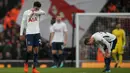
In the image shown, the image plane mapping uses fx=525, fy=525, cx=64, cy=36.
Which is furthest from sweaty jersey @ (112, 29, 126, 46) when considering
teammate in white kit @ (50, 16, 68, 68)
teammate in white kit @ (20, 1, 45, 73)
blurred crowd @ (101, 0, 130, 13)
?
teammate in white kit @ (20, 1, 45, 73)

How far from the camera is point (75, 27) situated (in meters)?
25.0

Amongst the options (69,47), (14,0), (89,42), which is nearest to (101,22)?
(69,47)

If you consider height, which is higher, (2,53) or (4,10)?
(4,10)

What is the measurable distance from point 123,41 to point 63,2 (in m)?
4.20

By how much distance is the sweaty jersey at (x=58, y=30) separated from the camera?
855 inches

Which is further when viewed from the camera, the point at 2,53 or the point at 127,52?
the point at 2,53

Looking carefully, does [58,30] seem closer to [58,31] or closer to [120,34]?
[58,31]

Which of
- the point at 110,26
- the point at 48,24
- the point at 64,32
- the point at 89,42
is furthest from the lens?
the point at 48,24

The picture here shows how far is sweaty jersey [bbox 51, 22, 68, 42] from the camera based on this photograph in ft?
71.3

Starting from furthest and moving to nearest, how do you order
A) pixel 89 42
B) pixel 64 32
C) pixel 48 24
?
pixel 48 24
pixel 64 32
pixel 89 42

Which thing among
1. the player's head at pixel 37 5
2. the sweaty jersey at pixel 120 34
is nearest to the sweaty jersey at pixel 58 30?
the sweaty jersey at pixel 120 34

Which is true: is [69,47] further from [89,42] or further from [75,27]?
[89,42]

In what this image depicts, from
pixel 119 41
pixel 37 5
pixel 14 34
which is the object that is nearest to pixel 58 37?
pixel 119 41

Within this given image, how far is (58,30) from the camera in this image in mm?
21797
